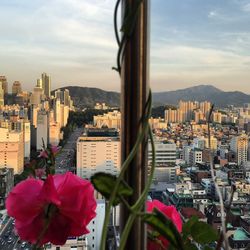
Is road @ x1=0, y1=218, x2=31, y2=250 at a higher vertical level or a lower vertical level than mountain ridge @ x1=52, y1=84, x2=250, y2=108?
lower

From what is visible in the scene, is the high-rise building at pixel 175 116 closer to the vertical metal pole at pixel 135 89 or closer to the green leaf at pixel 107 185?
the vertical metal pole at pixel 135 89

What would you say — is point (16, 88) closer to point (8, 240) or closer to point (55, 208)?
point (8, 240)

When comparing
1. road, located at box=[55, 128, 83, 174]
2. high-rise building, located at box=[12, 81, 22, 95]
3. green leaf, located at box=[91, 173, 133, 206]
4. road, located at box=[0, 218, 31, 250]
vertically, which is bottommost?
road, located at box=[0, 218, 31, 250]

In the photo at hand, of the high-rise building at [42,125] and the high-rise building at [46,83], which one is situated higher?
the high-rise building at [46,83]

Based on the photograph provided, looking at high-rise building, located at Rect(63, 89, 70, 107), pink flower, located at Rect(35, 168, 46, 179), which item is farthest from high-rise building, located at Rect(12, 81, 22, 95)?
pink flower, located at Rect(35, 168, 46, 179)

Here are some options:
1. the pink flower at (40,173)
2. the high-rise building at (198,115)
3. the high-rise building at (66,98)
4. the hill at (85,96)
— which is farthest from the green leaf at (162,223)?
the high-rise building at (66,98)

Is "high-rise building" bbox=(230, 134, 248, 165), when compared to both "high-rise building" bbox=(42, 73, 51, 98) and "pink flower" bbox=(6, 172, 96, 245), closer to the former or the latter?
"pink flower" bbox=(6, 172, 96, 245)

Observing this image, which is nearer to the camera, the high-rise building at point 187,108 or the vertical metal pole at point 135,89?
the vertical metal pole at point 135,89
